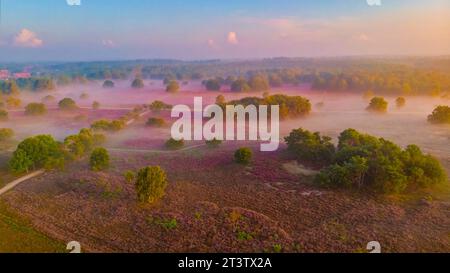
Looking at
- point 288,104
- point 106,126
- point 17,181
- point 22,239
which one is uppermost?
point 288,104

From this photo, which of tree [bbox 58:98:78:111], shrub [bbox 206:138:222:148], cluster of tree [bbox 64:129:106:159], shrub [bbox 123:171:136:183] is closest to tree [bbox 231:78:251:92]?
tree [bbox 58:98:78:111]

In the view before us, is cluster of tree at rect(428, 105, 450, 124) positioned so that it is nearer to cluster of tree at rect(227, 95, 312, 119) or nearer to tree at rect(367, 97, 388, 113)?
tree at rect(367, 97, 388, 113)

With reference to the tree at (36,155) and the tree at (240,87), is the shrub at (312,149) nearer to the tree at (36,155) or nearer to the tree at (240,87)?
the tree at (36,155)

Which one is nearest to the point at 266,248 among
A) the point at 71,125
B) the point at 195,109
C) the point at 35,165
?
the point at 35,165

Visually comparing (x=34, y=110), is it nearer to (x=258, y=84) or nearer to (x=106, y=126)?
(x=106, y=126)

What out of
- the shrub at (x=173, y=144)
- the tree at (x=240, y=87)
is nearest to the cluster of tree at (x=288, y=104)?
the shrub at (x=173, y=144)

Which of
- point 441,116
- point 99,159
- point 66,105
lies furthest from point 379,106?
point 66,105

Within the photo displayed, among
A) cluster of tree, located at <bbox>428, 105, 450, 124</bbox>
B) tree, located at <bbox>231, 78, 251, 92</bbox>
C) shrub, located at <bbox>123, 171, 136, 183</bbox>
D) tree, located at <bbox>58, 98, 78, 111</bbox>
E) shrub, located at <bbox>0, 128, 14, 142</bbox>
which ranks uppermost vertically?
tree, located at <bbox>231, 78, 251, 92</bbox>
